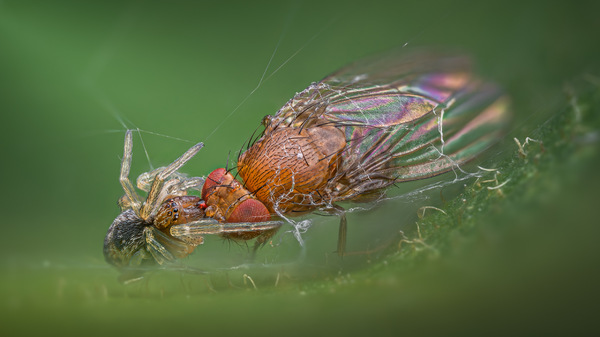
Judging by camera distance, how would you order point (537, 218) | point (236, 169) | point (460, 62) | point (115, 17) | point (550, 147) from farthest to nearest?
point (115, 17), point (460, 62), point (236, 169), point (550, 147), point (537, 218)

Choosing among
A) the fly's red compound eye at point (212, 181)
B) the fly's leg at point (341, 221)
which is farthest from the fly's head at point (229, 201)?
the fly's leg at point (341, 221)

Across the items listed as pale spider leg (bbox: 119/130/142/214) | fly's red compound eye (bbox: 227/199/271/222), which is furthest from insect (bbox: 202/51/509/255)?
pale spider leg (bbox: 119/130/142/214)

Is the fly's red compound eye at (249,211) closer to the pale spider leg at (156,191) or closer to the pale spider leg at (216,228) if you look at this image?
the pale spider leg at (216,228)

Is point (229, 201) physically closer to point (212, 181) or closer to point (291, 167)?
point (212, 181)

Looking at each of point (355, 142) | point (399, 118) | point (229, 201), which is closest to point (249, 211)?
point (229, 201)

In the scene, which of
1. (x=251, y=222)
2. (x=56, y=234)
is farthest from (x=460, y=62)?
(x=56, y=234)

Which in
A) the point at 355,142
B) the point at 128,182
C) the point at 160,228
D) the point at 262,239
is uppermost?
the point at 128,182

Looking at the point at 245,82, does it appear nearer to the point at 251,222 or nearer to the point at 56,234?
the point at 251,222
